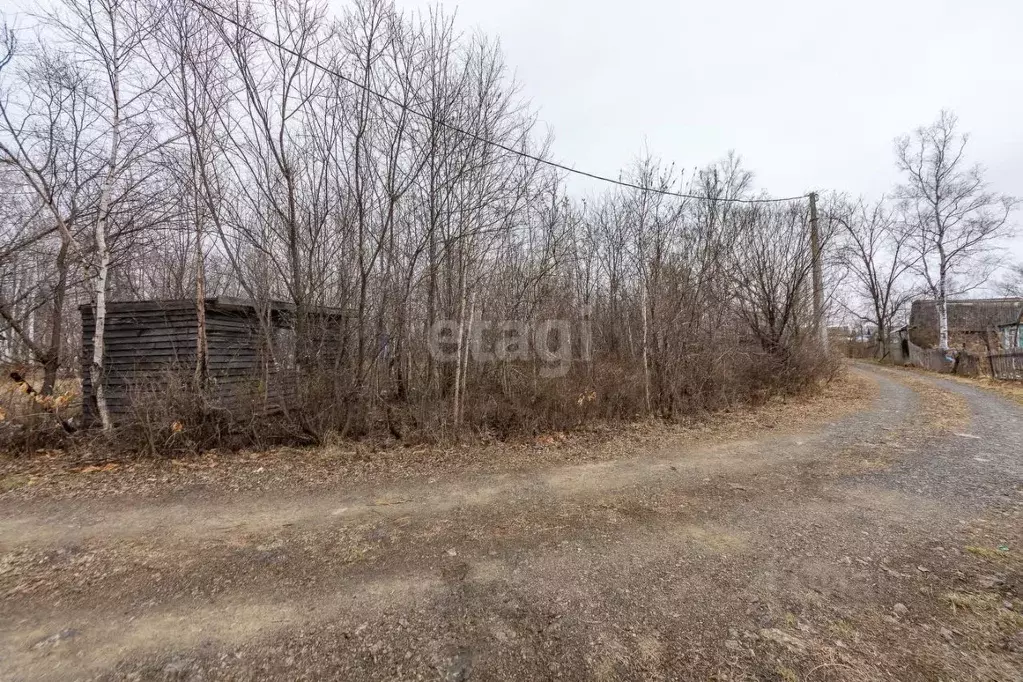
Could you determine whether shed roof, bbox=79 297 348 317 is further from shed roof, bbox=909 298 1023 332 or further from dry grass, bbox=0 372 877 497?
shed roof, bbox=909 298 1023 332

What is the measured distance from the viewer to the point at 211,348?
7.58 m

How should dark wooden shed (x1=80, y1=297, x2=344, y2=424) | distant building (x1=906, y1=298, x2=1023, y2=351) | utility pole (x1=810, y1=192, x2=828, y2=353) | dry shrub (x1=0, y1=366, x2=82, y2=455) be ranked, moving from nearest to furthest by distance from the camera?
dry shrub (x1=0, y1=366, x2=82, y2=455) < dark wooden shed (x1=80, y1=297, x2=344, y2=424) < utility pole (x1=810, y1=192, x2=828, y2=353) < distant building (x1=906, y1=298, x2=1023, y2=351)

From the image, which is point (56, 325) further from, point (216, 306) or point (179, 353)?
point (216, 306)

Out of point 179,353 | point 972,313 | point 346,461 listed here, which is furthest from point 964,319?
point 179,353

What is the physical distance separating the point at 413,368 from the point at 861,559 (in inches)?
240

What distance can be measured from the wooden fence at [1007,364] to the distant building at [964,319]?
67.2 feet

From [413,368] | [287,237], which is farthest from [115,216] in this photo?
[413,368]

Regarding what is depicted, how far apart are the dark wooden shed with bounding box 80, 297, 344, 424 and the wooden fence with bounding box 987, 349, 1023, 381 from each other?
20580mm

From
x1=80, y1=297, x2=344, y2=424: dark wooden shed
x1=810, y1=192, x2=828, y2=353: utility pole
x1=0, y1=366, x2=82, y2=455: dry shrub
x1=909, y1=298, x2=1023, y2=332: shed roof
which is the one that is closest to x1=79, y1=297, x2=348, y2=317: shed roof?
x1=80, y1=297, x2=344, y2=424: dark wooden shed

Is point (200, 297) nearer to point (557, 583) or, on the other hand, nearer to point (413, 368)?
point (413, 368)

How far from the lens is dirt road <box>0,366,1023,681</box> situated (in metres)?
2.33

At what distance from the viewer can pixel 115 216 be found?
793 centimetres

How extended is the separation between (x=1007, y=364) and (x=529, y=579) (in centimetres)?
2050

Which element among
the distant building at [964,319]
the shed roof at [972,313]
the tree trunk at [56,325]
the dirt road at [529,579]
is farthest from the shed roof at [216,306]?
the shed roof at [972,313]
